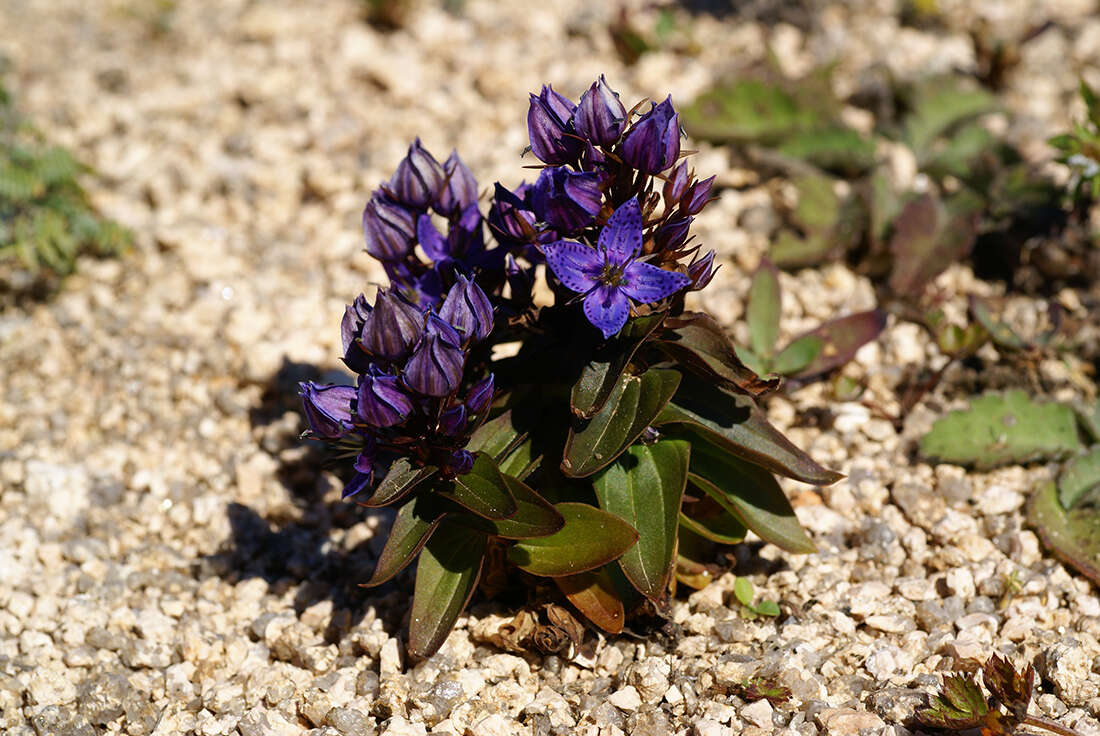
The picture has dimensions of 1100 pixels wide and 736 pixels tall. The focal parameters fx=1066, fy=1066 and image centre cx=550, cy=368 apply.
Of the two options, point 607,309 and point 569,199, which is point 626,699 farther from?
point 569,199

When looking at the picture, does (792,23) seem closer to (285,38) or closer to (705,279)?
(285,38)

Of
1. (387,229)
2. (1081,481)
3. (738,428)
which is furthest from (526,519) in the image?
(1081,481)

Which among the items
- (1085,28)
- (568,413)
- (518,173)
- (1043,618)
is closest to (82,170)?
(518,173)

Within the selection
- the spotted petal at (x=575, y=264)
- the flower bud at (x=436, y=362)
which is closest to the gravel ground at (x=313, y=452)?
the flower bud at (x=436, y=362)

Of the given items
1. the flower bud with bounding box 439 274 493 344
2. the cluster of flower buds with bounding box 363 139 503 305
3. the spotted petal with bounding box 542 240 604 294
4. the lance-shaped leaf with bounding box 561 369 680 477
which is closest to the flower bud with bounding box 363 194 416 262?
the cluster of flower buds with bounding box 363 139 503 305

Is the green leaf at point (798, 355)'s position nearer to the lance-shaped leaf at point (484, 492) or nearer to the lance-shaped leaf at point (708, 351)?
the lance-shaped leaf at point (708, 351)

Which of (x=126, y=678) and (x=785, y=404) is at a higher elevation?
(x=785, y=404)

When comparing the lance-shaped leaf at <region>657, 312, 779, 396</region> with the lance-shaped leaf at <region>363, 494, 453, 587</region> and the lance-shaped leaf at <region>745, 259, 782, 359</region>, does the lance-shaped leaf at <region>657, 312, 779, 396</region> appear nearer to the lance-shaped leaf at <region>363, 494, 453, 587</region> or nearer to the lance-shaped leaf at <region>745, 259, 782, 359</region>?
the lance-shaped leaf at <region>363, 494, 453, 587</region>
